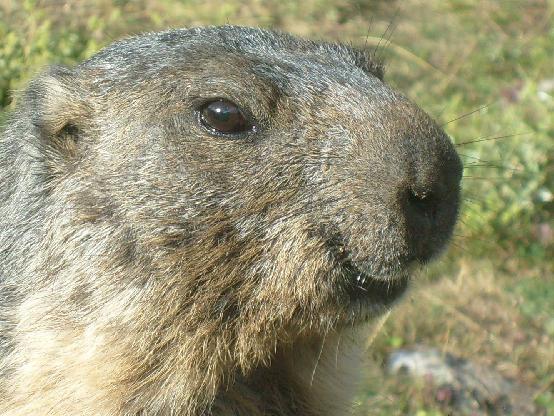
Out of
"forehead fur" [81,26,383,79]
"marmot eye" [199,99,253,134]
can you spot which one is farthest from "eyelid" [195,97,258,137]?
"forehead fur" [81,26,383,79]

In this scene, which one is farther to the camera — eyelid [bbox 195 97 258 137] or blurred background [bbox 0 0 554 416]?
blurred background [bbox 0 0 554 416]

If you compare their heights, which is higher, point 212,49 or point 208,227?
point 212,49

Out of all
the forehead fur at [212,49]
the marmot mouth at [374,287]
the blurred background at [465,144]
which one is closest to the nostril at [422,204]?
the marmot mouth at [374,287]

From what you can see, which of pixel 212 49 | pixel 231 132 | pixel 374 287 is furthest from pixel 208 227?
pixel 212 49

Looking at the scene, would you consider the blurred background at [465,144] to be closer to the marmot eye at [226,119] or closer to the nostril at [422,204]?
the nostril at [422,204]

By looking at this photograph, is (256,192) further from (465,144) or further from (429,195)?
(465,144)

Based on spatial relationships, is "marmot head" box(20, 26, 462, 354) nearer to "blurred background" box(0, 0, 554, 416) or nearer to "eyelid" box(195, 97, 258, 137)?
"eyelid" box(195, 97, 258, 137)

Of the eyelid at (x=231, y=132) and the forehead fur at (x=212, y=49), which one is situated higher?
the forehead fur at (x=212, y=49)
